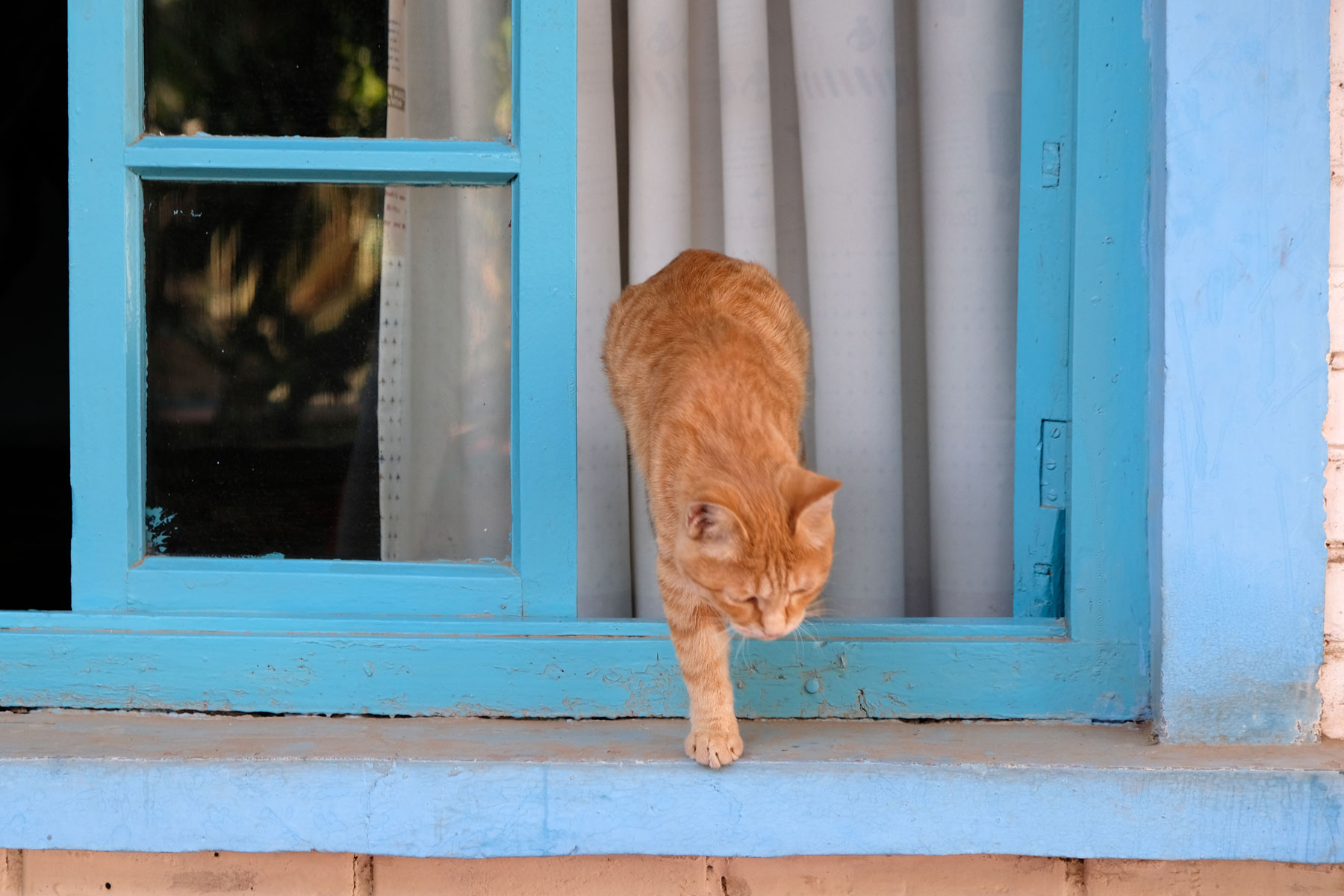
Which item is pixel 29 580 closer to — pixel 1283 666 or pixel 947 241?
pixel 947 241

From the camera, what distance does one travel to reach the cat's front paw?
53.8 inches

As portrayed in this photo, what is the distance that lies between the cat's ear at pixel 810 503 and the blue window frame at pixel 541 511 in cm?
30

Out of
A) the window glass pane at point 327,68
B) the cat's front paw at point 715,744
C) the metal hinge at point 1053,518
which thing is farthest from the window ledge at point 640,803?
the window glass pane at point 327,68

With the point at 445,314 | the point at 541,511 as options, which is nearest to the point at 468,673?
the point at 541,511

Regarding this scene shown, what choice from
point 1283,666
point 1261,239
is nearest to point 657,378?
point 1261,239

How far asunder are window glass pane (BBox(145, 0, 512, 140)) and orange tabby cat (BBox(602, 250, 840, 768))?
18.3 inches

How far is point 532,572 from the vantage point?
1620 millimetres

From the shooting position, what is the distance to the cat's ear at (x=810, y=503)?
48.3 inches

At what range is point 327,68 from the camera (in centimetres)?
169

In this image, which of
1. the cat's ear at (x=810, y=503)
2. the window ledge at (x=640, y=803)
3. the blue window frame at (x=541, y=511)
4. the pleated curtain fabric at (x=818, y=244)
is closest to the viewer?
the cat's ear at (x=810, y=503)

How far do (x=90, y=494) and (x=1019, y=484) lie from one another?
1453 mm

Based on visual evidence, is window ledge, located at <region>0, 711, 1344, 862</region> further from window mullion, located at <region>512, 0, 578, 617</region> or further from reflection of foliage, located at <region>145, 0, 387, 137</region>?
reflection of foliage, located at <region>145, 0, 387, 137</region>

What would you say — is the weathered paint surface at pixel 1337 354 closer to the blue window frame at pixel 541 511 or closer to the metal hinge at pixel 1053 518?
the blue window frame at pixel 541 511

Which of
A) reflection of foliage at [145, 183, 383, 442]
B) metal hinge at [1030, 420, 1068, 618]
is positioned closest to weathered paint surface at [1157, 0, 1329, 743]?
metal hinge at [1030, 420, 1068, 618]
